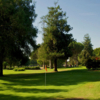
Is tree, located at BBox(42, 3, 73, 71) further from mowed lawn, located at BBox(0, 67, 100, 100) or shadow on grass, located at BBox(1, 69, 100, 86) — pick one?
mowed lawn, located at BBox(0, 67, 100, 100)

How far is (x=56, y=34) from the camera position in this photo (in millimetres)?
28547

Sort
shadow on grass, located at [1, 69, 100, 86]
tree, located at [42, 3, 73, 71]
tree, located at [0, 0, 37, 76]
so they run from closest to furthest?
shadow on grass, located at [1, 69, 100, 86], tree, located at [0, 0, 37, 76], tree, located at [42, 3, 73, 71]

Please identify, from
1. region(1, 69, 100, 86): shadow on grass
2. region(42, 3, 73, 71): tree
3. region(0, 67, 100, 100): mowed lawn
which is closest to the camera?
region(0, 67, 100, 100): mowed lawn

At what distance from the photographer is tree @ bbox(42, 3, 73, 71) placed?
92.6 ft

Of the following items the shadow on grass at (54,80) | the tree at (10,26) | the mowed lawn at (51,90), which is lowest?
the shadow on grass at (54,80)

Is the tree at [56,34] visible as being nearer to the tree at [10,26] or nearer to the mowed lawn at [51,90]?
the tree at [10,26]

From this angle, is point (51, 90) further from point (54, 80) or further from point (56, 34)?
point (56, 34)

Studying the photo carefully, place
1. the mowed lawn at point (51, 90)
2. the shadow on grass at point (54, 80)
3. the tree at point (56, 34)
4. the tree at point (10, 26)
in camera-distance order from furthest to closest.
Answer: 1. the tree at point (56, 34)
2. the tree at point (10, 26)
3. the shadow on grass at point (54, 80)
4. the mowed lawn at point (51, 90)

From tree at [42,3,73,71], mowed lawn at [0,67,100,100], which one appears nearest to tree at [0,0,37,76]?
mowed lawn at [0,67,100,100]

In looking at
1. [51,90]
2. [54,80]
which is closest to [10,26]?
[54,80]

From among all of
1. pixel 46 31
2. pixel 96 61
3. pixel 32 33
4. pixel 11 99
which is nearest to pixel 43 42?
pixel 46 31

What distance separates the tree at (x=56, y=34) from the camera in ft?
92.6

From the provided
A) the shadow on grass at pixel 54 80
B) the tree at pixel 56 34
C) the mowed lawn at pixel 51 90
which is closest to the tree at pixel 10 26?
the shadow on grass at pixel 54 80

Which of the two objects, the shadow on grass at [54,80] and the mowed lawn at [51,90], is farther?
the shadow on grass at [54,80]
